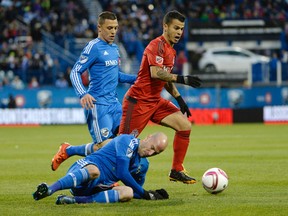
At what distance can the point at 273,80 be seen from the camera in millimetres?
37219

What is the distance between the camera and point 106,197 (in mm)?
9781

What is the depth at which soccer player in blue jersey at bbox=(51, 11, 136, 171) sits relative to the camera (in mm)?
12164

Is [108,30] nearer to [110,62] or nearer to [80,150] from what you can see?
[110,62]

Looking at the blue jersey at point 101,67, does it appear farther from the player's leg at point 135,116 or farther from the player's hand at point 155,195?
the player's hand at point 155,195

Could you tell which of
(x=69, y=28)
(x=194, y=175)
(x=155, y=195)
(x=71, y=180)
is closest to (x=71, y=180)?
(x=71, y=180)

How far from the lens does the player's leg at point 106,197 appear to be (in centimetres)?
971

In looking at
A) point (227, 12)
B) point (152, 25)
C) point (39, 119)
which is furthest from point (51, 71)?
point (227, 12)

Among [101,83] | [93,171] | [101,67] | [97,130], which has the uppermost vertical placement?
[101,67]

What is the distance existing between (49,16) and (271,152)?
24905mm

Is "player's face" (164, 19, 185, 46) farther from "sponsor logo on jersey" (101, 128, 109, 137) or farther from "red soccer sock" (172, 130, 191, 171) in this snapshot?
"sponsor logo on jersey" (101, 128, 109, 137)

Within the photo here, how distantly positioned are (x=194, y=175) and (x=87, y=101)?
3.03m

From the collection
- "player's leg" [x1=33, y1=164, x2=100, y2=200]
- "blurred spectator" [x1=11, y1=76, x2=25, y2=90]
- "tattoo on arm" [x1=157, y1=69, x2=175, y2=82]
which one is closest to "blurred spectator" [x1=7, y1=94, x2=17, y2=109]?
"blurred spectator" [x1=11, y1=76, x2=25, y2=90]

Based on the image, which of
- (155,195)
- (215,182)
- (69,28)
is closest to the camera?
(155,195)

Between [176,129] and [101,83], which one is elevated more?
[101,83]
